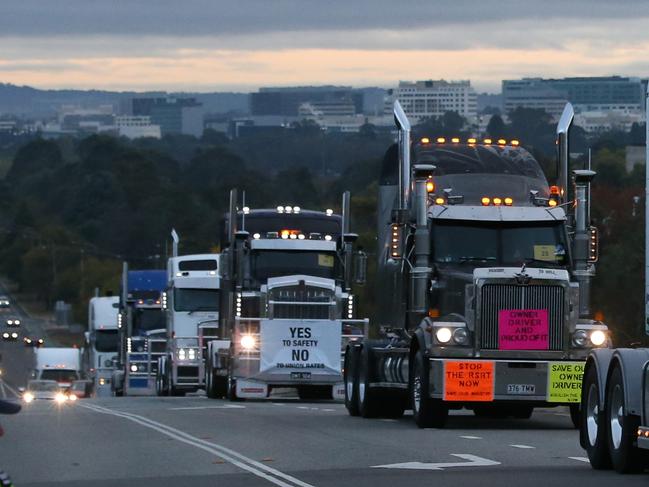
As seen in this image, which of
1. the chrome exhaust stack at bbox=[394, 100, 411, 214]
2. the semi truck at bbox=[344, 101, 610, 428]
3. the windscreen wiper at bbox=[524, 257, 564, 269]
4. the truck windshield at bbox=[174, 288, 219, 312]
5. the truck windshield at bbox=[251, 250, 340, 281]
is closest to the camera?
the semi truck at bbox=[344, 101, 610, 428]

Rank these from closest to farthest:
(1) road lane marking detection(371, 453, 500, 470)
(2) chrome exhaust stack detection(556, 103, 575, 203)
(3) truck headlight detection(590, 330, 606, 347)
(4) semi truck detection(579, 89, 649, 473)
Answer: (4) semi truck detection(579, 89, 649, 473), (1) road lane marking detection(371, 453, 500, 470), (3) truck headlight detection(590, 330, 606, 347), (2) chrome exhaust stack detection(556, 103, 575, 203)

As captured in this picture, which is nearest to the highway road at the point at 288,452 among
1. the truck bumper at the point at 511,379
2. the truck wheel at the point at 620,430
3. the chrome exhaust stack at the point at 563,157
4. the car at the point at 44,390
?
the truck wheel at the point at 620,430

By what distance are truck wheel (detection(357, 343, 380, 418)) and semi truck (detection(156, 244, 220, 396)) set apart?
15.7 m

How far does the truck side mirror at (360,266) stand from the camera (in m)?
37.5

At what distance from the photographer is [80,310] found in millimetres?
139625

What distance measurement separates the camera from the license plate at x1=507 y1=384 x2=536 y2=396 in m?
25.2

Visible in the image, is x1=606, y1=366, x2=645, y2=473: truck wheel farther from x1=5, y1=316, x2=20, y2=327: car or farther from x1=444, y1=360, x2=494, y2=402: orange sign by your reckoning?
x1=5, y1=316, x2=20, y2=327: car

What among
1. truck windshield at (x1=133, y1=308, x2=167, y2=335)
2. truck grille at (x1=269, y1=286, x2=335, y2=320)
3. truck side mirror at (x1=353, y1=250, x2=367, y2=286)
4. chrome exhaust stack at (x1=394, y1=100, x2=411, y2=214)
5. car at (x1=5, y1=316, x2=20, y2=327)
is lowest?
truck grille at (x1=269, y1=286, x2=335, y2=320)

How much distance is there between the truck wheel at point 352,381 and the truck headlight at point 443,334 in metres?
4.50

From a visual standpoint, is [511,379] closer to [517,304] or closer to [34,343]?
[517,304]

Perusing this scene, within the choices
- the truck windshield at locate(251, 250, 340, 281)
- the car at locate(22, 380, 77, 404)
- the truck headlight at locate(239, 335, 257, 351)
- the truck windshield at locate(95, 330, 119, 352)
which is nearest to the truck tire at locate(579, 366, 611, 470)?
the truck headlight at locate(239, 335, 257, 351)

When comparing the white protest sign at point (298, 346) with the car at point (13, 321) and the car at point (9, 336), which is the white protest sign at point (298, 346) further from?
the car at point (13, 321)

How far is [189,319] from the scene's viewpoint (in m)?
46.7

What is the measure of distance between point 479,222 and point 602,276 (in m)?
37.8
